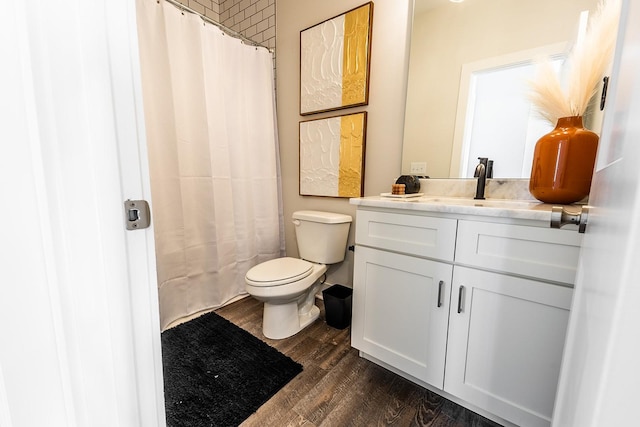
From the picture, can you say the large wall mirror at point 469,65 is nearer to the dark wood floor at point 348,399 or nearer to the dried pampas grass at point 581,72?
the dried pampas grass at point 581,72

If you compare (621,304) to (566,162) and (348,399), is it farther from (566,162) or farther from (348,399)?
(348,399)

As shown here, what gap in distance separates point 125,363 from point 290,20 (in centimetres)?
224

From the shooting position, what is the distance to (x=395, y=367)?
1.25 meters

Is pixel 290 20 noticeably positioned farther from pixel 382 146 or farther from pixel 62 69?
pixel 62 69

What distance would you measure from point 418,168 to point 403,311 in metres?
0.81

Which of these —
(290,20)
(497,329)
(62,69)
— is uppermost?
(290,20)

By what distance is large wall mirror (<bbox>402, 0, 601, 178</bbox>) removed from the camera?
1.12m

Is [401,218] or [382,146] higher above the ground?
[382,146]

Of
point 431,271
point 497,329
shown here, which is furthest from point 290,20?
point 497,329

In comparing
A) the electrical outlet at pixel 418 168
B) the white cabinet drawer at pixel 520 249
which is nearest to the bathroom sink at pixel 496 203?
the white cabinet drawer at pixel 520 249

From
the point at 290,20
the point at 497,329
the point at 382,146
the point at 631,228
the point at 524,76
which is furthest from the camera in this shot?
the point at 290,20

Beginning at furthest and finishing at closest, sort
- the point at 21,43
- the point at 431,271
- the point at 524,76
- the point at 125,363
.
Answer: the point at 524,76 < the point at 431,271 < the point at 125,363 < the point at 21,43

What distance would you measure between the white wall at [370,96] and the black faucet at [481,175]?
44 centimetres

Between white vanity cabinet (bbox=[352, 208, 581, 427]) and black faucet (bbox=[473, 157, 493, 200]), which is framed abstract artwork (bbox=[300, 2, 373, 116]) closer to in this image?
black faucet (bbox=[473, 157, 493, 200])
